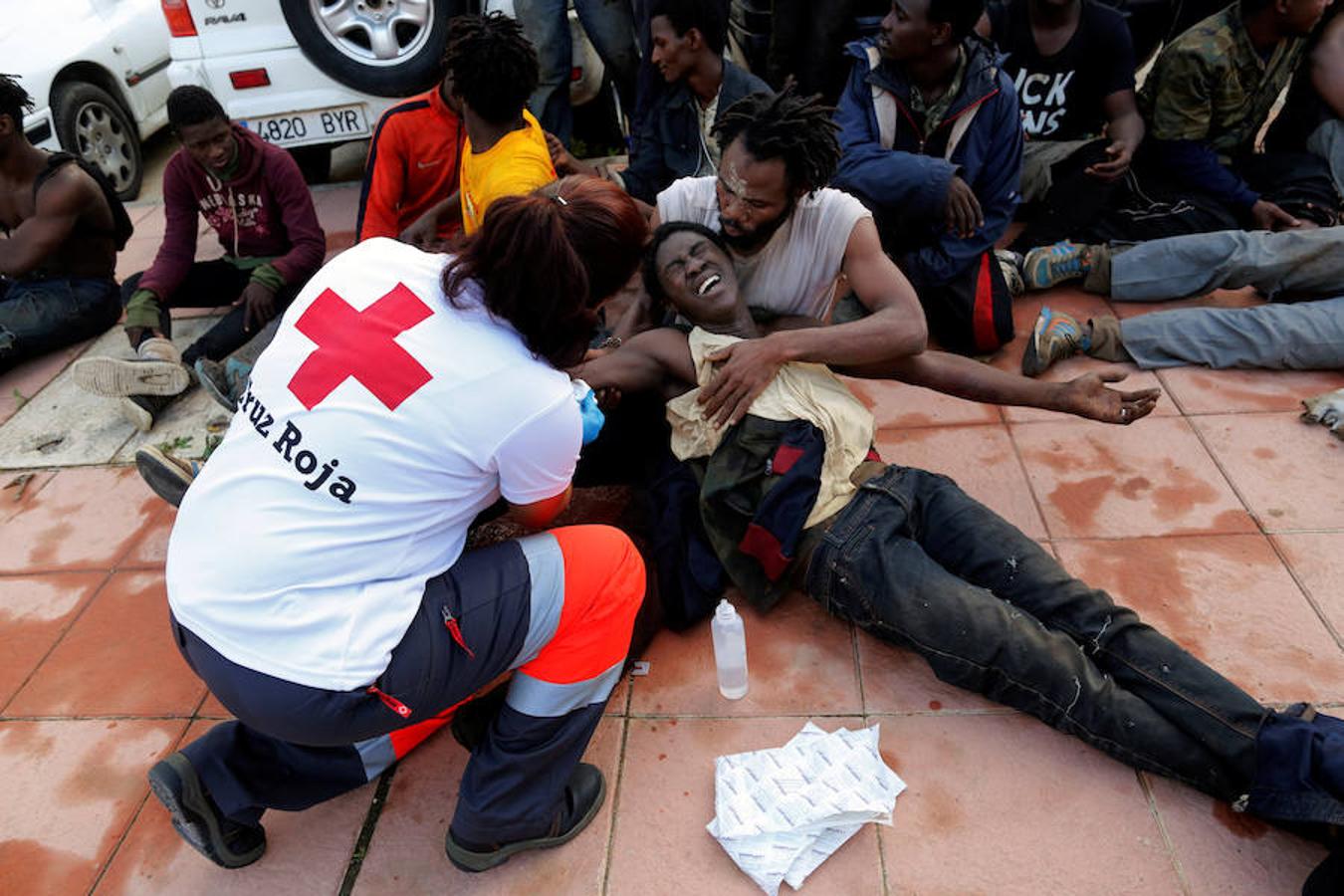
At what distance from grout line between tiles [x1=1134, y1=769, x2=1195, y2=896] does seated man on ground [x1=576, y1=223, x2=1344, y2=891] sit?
37 mm

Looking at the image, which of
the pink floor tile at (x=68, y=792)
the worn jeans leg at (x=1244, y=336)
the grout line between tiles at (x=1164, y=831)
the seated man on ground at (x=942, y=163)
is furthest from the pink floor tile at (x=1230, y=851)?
the pink floor tile at (x=68, y=792)

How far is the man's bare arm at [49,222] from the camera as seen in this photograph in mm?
3752

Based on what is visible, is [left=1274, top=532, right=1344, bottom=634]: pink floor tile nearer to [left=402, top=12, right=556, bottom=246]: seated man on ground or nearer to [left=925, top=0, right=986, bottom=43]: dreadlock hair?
[left=925, top=0, right=986, bottom=43]: dreadlock hair

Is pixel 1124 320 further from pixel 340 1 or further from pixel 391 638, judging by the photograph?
pixel 340 1

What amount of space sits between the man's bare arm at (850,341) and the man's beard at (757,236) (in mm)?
203

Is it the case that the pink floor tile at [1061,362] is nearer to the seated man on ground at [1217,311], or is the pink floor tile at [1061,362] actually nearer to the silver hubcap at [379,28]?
the seated man on ground at [1217,311]

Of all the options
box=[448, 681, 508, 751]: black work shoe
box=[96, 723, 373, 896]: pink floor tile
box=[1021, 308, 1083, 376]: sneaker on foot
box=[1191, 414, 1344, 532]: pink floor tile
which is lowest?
box=[96, 723, 373, 896]: pink floor tile

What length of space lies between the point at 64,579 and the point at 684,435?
2097 millimetres

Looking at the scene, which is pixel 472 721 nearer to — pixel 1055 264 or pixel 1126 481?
pixel 1126 481

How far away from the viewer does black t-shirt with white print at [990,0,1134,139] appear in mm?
3746

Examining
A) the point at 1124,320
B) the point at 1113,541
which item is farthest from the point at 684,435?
the point at 1124,320

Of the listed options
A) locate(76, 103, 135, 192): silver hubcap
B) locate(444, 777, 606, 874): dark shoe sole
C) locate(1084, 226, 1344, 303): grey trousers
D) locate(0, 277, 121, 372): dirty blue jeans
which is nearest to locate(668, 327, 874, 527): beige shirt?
locate(444, 777, 606, 874): dark shoe sole

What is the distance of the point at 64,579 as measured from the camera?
2.95m

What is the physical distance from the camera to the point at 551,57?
15.0 ft
